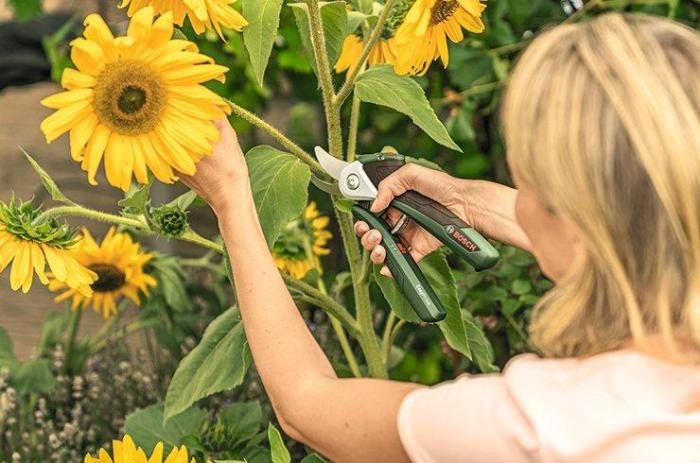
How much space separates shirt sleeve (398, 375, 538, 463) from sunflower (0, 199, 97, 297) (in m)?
0.45

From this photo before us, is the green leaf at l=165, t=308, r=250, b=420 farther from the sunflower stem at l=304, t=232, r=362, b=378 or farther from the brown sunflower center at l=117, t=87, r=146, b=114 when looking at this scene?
the brown sunflower center at l=117, t=87, r=146, b=114

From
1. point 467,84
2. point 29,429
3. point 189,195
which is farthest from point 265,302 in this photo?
point 467,84

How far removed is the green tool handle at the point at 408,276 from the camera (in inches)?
47.1

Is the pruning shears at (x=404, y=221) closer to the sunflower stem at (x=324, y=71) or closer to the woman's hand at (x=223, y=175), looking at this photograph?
the sunflower stem at (x=324, y=71)

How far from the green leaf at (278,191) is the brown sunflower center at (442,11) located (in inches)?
8.0

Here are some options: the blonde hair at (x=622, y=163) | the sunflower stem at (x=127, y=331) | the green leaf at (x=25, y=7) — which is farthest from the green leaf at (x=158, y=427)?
the green leaf at (x=25, y=7)

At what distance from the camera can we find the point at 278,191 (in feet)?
4.14

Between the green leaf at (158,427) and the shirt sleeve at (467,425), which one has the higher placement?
the shirt sleeve at (467,425)

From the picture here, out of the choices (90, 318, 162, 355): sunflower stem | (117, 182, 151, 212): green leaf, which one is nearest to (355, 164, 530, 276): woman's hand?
(117, 182, 151, 212): green leaf

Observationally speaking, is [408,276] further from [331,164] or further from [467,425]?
[467,425]

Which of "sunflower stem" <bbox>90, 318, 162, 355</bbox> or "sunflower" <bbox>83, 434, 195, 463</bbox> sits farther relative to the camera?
"sunflower stem" <bbox>90, 318, 162, 355</bbox>

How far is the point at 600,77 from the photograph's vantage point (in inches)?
36.7

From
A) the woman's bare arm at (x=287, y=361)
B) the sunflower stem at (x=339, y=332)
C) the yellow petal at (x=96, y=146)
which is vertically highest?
the yellow petal at (x=96, y=146)

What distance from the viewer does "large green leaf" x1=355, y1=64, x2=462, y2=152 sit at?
1.25m
